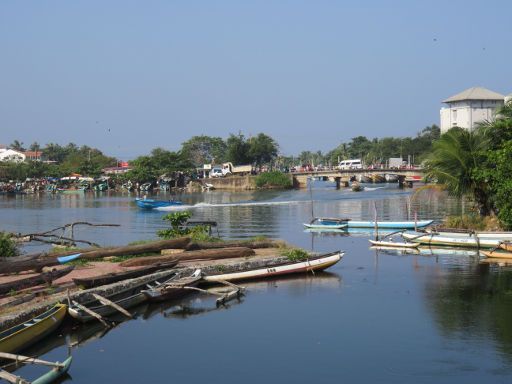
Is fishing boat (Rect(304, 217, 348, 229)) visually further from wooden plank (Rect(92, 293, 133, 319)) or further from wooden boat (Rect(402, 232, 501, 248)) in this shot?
wooden plank (Rect(92, 293, 133, 319))

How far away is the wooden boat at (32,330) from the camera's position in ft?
54.6

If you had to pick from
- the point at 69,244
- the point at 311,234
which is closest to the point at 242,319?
the point at 69,244

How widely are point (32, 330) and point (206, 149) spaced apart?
162334 mm

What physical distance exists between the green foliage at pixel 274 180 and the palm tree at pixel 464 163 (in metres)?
84.7

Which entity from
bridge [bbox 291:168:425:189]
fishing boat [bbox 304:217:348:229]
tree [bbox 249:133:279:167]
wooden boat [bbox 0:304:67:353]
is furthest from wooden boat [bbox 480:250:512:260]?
tree [bbox 249:133:279:167]

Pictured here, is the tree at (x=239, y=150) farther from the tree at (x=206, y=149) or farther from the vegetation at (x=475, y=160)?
the vegetation at (x=475, y=160)

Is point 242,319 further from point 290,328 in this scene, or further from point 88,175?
point 88,175

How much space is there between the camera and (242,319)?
21406mm

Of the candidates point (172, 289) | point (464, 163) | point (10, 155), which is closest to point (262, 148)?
point (10, 155)

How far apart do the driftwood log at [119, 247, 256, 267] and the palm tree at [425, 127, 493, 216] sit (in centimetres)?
1556

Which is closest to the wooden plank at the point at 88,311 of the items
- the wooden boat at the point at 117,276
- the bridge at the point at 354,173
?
the wooden boat at the point at 117,276

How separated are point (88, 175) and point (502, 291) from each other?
128 metres

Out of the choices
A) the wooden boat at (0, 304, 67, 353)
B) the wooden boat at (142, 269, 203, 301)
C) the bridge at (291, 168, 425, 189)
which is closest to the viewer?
the wooden boat at (0, 304, 67, 353)

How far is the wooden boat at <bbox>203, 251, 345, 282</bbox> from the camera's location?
25.7 metres
